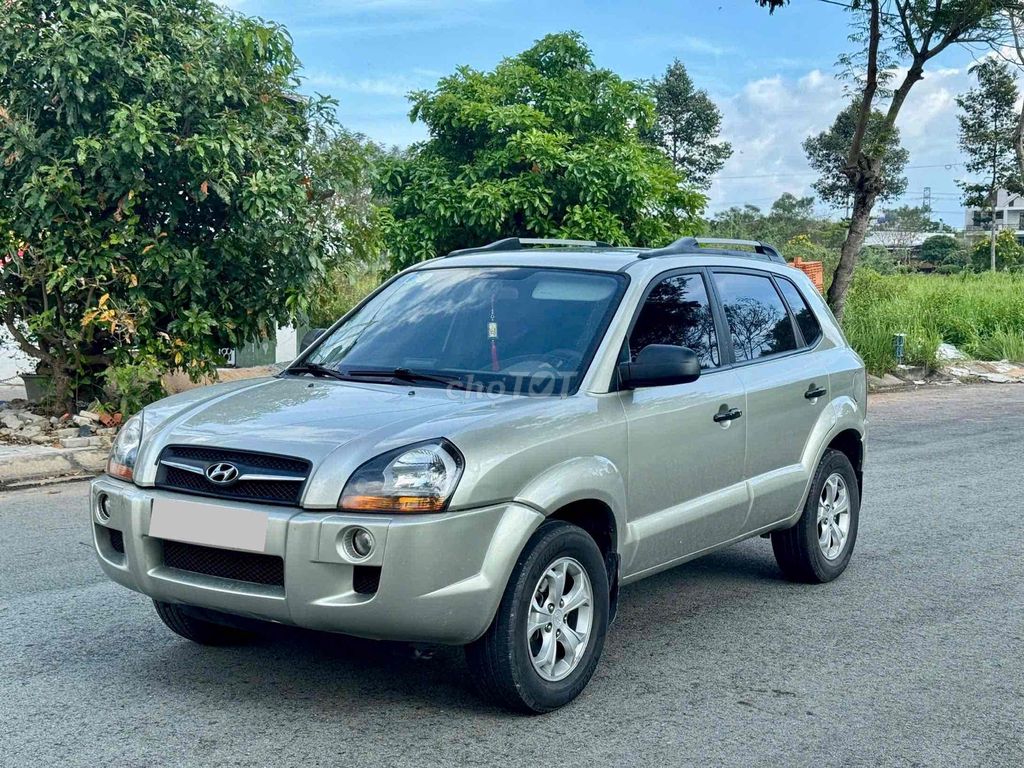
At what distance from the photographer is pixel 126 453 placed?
4.50 metres

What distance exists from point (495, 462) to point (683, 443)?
4.09ft

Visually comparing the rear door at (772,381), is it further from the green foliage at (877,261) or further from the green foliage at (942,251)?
the green foliage at (942,251)

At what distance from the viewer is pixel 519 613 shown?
4.14 m

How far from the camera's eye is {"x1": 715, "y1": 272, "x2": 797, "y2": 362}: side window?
577 centimetres

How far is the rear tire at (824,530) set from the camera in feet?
20.2

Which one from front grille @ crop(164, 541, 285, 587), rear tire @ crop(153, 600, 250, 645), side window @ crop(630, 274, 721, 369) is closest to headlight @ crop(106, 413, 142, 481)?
front grille @ crop(164, 541, 285, 587)

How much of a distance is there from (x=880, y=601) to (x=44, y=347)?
7832 millimetres

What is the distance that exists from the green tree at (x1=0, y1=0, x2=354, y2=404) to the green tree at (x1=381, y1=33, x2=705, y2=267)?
222 centimetres

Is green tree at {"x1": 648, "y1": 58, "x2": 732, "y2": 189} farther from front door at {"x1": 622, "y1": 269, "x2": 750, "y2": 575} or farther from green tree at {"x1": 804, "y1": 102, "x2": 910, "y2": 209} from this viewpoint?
front door at {"x1": 622, "y1": 269, "x2": 750, "y2": 575}

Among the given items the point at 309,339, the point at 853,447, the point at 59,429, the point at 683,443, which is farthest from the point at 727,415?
the point at 59,429

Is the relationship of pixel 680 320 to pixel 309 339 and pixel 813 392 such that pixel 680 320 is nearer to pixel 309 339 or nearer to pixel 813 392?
pixel 813 392

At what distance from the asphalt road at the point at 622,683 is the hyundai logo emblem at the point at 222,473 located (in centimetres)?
74

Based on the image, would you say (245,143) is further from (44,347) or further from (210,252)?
(44,347)

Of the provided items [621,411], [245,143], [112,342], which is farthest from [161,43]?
[621,411]
